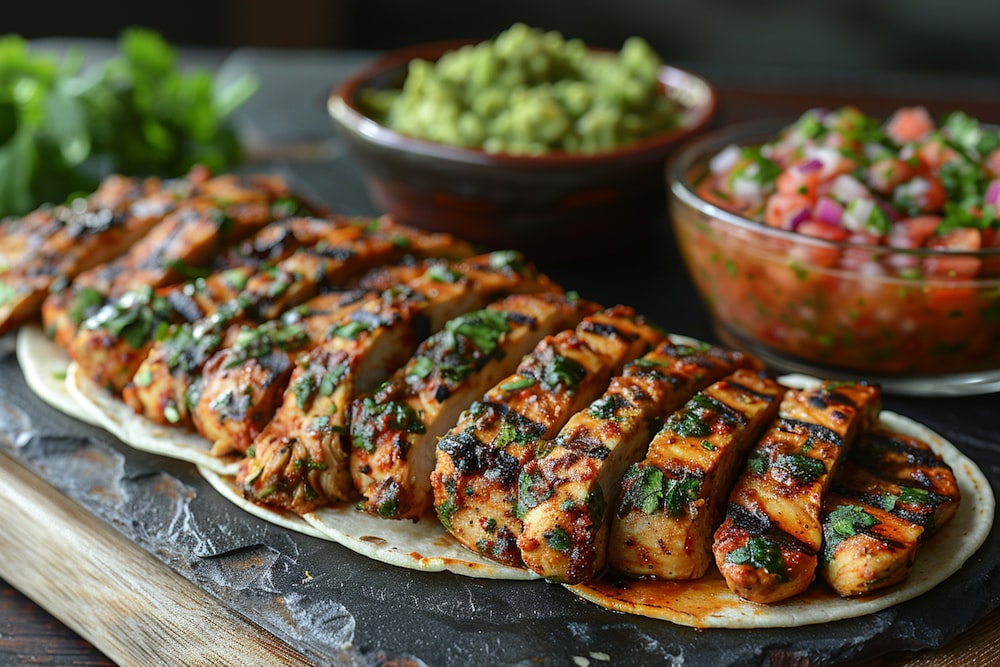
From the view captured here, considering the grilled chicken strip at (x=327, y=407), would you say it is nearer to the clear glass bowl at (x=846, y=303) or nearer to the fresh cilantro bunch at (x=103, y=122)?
the clear glass bowl at (x=846, y=303)

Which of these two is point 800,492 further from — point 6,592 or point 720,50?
point 720,50

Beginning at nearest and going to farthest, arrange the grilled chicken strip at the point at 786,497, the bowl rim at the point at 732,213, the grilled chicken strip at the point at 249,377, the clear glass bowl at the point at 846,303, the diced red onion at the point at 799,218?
1. the grilled chicken strip at the point at 786,497
2. the grilled chicken strip at the point at 249,377
3. the bowl rim at the point at 732,213
4. the clear glass bowl at the point at 846,303
5. the diced red onion at the point at 799,218

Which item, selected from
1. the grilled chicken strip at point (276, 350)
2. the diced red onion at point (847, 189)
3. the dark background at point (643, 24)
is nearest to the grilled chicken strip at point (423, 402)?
the grilled chicken strip at point (276, 350)

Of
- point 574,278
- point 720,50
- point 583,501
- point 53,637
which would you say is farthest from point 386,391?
point 720,50

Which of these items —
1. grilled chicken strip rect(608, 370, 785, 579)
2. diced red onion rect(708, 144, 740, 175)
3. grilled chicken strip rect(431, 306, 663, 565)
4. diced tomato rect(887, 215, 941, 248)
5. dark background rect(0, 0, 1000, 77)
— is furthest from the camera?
dark background rect(0, 0, 1000, 77)

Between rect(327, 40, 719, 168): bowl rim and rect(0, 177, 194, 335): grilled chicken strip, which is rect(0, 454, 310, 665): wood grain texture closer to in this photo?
rect(0, 177, 194, 335): grilled chicken strip

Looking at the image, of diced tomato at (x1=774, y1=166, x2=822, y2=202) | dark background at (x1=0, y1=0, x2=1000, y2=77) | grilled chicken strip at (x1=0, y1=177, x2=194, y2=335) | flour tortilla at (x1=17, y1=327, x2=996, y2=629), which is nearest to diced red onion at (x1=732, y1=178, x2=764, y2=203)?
diced tomato at (x1=774, y1=166, x2=822, y2=202)
